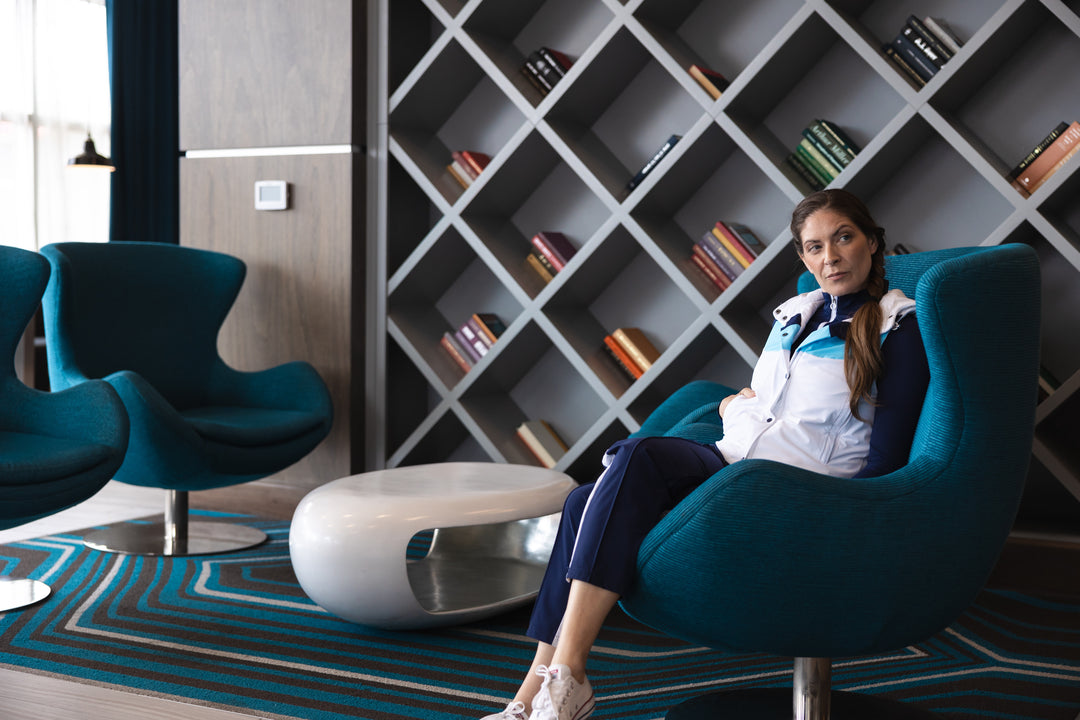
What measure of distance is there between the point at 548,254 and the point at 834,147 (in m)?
1.01

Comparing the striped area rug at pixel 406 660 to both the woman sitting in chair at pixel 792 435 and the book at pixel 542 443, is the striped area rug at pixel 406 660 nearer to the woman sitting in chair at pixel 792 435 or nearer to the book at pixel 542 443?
the woman sitting in chair at pixel 792 435

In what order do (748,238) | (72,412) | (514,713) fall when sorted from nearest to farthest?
(514,713) → (72,412) → (748,238)

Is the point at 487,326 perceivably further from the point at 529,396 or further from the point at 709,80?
the point at 709,80

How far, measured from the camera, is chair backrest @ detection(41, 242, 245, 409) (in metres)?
3.05

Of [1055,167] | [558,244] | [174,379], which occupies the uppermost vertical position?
[1055,167]

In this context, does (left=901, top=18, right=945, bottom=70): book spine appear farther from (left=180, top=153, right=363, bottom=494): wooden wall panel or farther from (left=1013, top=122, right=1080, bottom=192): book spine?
(left=180, top=153, right=363, bottom=494): wooden wall panel

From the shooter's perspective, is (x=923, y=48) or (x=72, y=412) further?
(x=923, y=48)

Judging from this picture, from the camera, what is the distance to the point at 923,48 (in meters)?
3.06

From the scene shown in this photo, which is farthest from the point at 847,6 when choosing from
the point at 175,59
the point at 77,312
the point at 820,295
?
the point at 175,59

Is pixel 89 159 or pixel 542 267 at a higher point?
pixel 542 267

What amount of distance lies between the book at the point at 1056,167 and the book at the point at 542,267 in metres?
1.51

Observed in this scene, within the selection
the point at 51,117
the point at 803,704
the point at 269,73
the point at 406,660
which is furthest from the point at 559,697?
the point at 51,117

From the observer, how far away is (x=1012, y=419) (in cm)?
167

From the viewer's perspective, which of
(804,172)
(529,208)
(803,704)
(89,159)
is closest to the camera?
(803,704)
